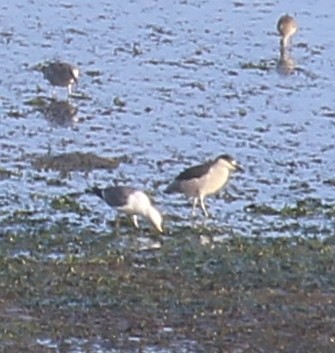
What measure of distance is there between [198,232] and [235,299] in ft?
6.88

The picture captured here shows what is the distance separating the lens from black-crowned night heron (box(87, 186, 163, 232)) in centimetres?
1480

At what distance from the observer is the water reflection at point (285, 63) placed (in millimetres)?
23688

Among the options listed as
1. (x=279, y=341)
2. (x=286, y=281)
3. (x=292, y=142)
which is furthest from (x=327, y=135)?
(x=279, y=341)

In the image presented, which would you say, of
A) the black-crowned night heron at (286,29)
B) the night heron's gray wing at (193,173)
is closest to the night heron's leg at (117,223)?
the night heron's gray wing at (193,173)

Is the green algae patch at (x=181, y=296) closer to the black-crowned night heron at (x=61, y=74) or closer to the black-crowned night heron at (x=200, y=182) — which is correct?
the black-crowned night heron at (x=200, y=182)

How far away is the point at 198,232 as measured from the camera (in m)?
14.8

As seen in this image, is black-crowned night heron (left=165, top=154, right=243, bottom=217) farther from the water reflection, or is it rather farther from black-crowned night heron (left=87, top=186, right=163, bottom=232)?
the water reflection

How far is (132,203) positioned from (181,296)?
2.25m

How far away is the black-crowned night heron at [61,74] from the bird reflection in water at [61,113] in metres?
0.27

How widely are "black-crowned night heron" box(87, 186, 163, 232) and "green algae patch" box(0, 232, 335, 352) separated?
31 centimetres

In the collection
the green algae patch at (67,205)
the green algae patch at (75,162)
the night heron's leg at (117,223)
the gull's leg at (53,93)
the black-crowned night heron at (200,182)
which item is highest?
the gull's leg at (53,93)

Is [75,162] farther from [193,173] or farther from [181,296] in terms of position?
[181,296]

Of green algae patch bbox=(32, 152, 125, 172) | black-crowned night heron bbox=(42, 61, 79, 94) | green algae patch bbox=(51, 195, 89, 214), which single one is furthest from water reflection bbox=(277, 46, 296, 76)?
green algae patch bbox=(51, 195, 89, 214)

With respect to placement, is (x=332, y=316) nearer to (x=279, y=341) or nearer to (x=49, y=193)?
(x=279, y=341)
